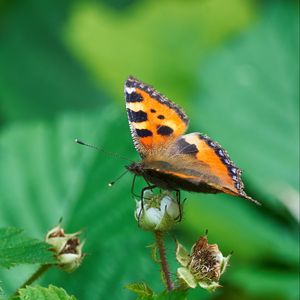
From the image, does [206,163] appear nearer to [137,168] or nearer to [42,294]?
[137,168]

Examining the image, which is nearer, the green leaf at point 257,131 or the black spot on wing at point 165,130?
the black spot on wing at point 165,130

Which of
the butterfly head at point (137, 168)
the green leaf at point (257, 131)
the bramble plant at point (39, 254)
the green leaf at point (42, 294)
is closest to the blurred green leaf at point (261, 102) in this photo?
the green leaf at point (257, 131)

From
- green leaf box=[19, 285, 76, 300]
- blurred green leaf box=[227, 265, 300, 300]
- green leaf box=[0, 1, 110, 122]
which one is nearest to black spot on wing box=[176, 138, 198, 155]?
green leaf box=[19, 285, 76, 300]

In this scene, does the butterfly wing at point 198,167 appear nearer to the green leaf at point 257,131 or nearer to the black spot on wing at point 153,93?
the black spot on wing at point 153,93

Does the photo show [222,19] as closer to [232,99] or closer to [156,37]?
[156,37]

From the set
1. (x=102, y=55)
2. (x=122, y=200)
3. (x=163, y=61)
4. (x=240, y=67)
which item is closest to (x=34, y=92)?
(x=102, y=55)

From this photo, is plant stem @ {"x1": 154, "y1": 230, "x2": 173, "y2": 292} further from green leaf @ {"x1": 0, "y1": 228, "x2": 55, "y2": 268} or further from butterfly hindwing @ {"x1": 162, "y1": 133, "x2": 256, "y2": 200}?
green leaf @ {"x1": 0, "y1": 228, "x2": 55, "y2": 268}
